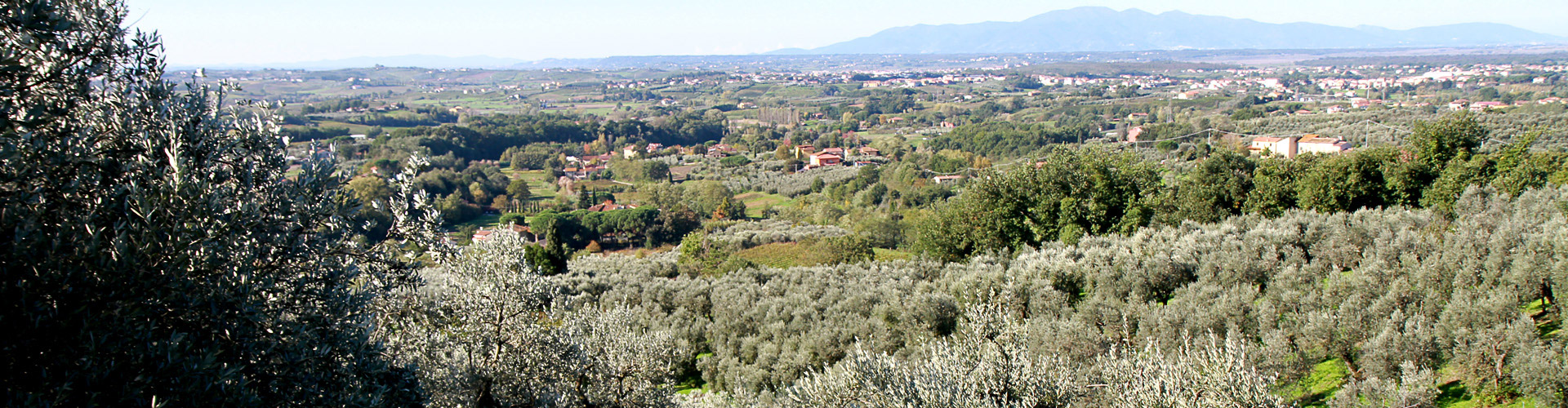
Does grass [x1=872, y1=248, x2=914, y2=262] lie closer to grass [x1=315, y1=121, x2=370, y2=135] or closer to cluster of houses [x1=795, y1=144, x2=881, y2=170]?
cluster of houses [x1=795, y1=144, x2=881, y2=170]

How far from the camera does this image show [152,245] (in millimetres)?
3311

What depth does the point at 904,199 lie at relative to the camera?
49.9 m

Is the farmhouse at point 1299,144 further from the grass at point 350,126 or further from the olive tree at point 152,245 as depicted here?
the grass at point 350,126

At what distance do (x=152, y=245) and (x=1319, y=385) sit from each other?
8.90 metres

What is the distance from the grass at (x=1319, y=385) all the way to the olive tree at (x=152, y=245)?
732cm

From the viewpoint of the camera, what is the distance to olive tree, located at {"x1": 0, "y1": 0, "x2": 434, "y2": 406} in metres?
3.12

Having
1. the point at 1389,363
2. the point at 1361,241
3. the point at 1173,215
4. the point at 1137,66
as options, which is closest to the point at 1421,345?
the point at 1389,363

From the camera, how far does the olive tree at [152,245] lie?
10.2 ft

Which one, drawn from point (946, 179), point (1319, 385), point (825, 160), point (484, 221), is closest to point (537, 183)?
point (484, 221)

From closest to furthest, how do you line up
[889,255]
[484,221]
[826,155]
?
[889,255]
[484,221]
[826,155]

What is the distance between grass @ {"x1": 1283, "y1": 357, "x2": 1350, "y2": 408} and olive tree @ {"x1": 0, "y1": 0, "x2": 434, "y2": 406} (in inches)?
288

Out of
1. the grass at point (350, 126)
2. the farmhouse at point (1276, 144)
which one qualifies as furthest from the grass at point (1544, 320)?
the grass at point (350, 126)

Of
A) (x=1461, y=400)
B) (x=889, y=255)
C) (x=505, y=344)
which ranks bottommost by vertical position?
(x=889, y=255)

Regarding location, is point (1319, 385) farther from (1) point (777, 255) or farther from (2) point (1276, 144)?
(2) point (1276, 144)
